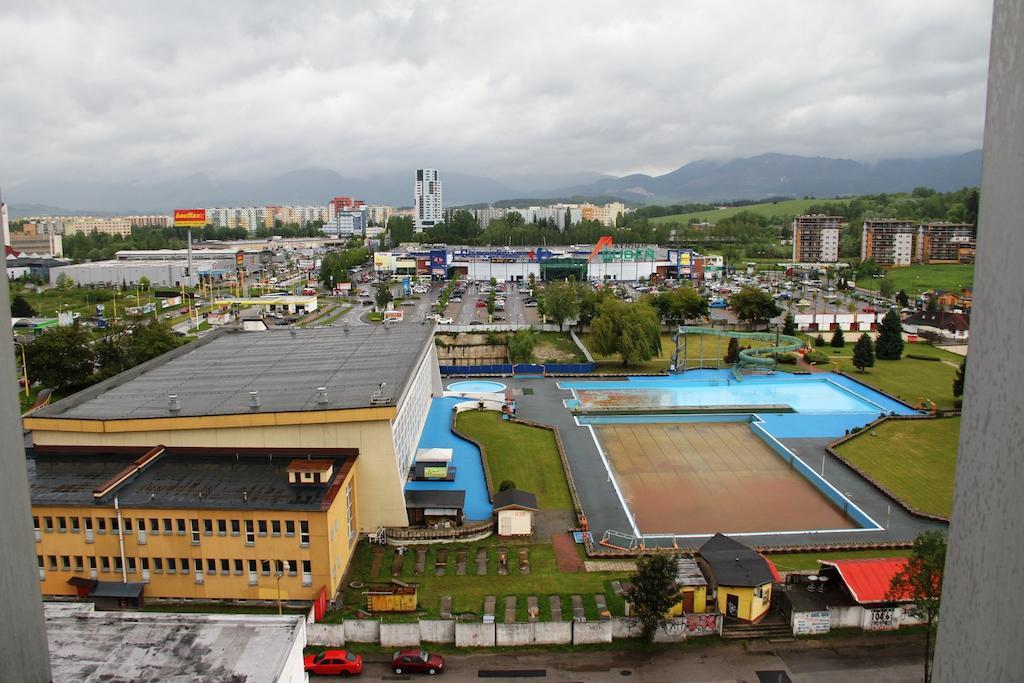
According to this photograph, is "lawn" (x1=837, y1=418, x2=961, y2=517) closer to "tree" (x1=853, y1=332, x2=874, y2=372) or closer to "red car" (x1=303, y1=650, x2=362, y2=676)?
"tree" (x1=853, y1=332, x2=874, y2=372)

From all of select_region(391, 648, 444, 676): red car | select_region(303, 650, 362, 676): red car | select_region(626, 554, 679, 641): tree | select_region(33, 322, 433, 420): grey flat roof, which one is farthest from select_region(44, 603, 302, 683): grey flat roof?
select_region(33, 322, 433, 420): grey flat roof

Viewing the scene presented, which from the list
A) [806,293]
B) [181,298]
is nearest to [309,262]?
[181,298]

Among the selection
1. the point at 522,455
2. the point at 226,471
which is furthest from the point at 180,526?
the point at 522,455

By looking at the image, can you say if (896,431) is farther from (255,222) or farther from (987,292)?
(255,222)

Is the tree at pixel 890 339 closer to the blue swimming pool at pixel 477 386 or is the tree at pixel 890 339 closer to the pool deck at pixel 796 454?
the pool deck at pixel 796 454

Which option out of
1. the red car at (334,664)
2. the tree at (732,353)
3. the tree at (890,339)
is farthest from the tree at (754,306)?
the red car at (334,664)

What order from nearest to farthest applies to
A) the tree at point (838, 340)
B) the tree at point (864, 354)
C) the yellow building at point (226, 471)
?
the yellow building at point (226, 471) → the tree at point (864, 354) → the tree at point (838, 340)

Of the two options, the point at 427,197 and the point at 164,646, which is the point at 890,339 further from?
the point at 427,197
